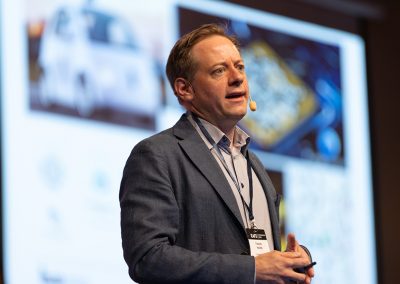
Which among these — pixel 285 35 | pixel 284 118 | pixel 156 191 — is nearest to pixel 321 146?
pixel 284 118

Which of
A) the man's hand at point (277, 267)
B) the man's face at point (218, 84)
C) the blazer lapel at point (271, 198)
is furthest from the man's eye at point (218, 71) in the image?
the man's hand at point (277, 267)

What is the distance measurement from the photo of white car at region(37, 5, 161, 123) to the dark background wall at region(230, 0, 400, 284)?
1375 millimetres

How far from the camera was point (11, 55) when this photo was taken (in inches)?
163

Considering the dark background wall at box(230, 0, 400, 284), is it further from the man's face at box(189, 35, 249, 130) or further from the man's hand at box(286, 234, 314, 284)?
the man's hand at box(286, 234, 314, 284)

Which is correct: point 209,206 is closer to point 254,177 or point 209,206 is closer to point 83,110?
point 254,177

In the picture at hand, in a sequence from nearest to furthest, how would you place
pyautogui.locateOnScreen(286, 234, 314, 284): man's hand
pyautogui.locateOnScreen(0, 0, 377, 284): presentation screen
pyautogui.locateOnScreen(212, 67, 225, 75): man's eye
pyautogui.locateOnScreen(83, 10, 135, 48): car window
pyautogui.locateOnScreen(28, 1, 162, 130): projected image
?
1. pyautogui.locateOnScreen(286, 234, 314, 284): man's hand
2. pyautogui.locateOnScreen(212, 67, 225, 75): man's eye
3. pyautogui.locateOnScreen(0, 0, 377, 284): presentation screen
4. pyautogui.locateOnScreen(28, 1, 162, 130): projected image
5. pyautogui.locateOnScreen(83, 10, 135, 48): car window

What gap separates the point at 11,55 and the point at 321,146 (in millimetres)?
2130

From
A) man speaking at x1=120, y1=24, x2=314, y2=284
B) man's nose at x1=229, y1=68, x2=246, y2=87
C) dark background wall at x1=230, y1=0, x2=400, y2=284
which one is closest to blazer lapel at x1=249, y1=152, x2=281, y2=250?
man speaking at x1=120, y1=24, x2=314, y2=284

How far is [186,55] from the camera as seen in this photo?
2.59 m

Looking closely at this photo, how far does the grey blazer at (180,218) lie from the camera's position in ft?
7.20

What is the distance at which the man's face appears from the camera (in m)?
2.51

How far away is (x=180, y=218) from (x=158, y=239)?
0.13 meters

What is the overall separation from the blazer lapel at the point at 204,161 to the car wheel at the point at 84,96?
1.88 m

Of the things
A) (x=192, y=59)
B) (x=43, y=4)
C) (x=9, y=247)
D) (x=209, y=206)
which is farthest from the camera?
(x=43, y=4)
